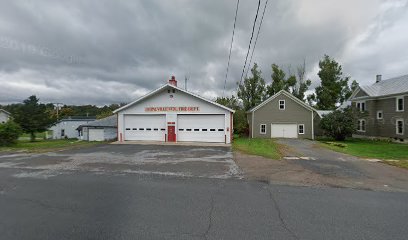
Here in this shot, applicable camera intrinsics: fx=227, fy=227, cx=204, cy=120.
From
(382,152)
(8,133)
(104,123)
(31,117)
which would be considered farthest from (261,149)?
(31,117)

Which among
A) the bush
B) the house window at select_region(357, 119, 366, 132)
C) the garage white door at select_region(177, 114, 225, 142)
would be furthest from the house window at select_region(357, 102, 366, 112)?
the bush

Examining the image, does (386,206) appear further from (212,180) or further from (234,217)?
(212,180)

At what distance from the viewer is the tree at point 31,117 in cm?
2847

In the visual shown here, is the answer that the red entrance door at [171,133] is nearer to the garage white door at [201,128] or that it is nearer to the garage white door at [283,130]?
the garage white door at [201,128]

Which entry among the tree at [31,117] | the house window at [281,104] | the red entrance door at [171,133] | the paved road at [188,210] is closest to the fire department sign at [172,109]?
the red entrance door at [171,133]

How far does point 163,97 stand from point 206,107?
458 centimetres

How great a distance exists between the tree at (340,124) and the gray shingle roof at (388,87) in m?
4.11

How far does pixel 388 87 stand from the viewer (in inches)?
1025

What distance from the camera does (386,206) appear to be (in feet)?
17.6

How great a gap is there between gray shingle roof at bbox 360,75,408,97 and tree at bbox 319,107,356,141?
162 inches

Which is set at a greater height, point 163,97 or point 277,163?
point 163,97

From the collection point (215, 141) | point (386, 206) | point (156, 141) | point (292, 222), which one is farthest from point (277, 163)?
point (156, 141)

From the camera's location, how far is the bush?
21094mm

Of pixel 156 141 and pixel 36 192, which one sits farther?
pixel 156 141
